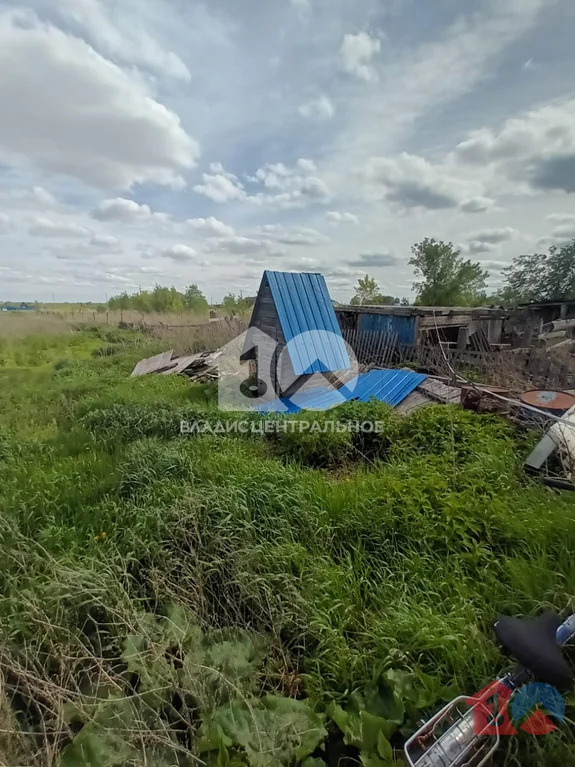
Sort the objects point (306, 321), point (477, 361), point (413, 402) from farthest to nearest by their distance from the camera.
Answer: point (477, 361) → point (306, 321) → point (413, 402)

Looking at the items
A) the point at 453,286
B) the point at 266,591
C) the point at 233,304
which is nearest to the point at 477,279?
the point at 453,286

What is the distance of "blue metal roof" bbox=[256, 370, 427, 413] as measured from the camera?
6.77 m

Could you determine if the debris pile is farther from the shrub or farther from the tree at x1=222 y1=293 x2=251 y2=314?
the tree at x1=222 y1=293 x2=251 y2=314

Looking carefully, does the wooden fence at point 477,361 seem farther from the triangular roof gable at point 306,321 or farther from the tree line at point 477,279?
the tree line at point 477,279

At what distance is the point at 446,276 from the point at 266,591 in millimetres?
26622

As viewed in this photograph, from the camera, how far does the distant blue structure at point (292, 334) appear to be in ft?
23.7

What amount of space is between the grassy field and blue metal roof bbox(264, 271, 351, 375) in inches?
93.4

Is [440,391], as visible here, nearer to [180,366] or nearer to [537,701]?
[537,701]

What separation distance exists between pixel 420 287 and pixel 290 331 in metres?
22.4

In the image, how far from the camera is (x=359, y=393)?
729cm

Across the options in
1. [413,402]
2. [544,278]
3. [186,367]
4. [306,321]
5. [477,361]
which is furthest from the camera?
[544,278]

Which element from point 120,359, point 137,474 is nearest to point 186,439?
point 137,474

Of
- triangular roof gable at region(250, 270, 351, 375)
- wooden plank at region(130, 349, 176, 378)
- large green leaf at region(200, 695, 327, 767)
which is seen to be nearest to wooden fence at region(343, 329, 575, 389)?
triangular roof gable at region(250, 270, 351, 375)

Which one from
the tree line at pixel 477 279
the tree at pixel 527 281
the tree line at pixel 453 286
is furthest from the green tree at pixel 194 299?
the tree at pixel 527 281
